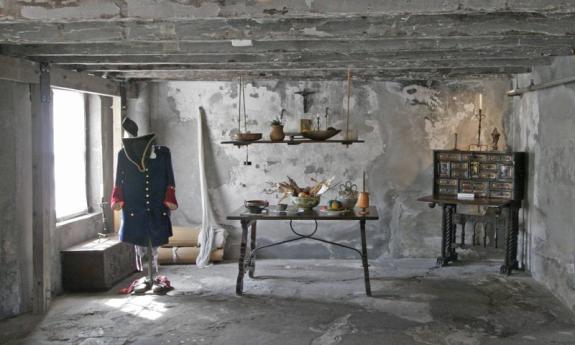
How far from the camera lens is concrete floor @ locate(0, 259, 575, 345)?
471 centimetres

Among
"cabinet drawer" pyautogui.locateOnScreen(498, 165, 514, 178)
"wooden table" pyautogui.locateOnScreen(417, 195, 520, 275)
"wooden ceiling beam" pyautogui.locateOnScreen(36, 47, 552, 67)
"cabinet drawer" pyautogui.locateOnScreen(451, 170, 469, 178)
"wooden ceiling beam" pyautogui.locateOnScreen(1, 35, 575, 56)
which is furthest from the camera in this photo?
"cabinet drawer" pyautogui.locateOnScreen(451, 170, 469, 178)

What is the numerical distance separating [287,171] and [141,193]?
2.26m

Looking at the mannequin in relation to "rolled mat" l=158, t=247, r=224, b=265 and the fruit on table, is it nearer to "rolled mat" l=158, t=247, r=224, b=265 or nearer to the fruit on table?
"rolled mat" l=158, t=247, r=224, b=265

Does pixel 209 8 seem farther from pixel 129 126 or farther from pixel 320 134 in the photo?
pixel 129 126

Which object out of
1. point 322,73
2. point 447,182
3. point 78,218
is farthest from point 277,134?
point 78,218

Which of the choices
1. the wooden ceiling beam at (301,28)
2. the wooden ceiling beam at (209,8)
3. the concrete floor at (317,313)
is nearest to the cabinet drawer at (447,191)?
the concrete floor at (317,313)

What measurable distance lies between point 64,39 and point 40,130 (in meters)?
1.48

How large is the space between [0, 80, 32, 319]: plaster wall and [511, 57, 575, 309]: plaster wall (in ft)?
17.0

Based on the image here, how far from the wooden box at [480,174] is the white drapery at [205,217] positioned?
2858mm

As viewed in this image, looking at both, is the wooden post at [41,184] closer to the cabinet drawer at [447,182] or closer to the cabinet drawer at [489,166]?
the cabinet drawer at [447,182]

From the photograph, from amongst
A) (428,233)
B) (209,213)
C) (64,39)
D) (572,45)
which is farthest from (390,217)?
(64,39)

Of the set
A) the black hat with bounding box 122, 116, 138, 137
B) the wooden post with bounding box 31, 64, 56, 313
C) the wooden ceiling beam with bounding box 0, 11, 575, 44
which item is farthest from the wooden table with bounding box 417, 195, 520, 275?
the wooden post with bounding box 31, 64, 56, 313

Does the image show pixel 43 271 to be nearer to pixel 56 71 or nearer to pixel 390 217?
pixel 56 71

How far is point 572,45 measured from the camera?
16.0 ft
